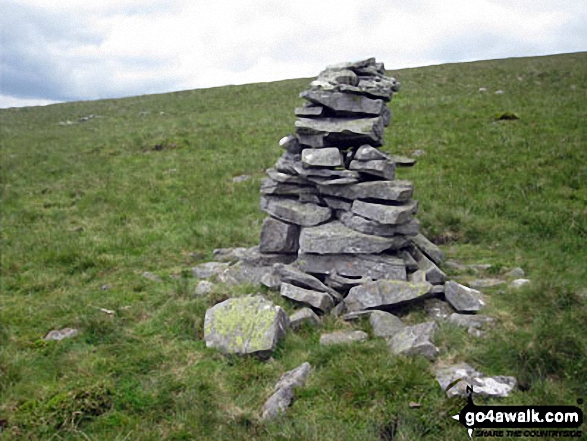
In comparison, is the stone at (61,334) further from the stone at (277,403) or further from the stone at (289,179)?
the stone at (289,179)

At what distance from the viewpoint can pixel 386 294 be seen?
887 cm

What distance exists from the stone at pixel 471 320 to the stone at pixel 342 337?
1.58 meters

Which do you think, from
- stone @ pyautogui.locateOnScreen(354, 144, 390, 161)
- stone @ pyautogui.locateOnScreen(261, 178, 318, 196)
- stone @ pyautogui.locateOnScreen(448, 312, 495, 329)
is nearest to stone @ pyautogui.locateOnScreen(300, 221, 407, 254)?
stone @ pyautogui.locateOnScreen(261, 178, 318, 196)

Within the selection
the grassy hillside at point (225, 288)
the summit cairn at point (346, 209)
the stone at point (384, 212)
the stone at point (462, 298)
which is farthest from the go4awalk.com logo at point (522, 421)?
the stone at point (384, 212)

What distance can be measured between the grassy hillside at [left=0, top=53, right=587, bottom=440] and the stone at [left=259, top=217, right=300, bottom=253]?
62.4 inches

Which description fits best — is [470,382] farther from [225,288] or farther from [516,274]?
[225,288]

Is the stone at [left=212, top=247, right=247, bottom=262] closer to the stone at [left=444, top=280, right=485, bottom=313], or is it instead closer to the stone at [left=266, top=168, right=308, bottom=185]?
the stone at [left=266, top=168, right=308, bottom=185]

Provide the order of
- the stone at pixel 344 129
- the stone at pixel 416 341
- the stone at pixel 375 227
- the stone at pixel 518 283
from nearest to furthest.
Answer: the stone at pixel 416 341, the stone at pixel 518 283, the stone at pixel 375 227, the stone at pixel 344 129

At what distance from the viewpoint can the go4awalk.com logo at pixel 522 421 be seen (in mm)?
5293

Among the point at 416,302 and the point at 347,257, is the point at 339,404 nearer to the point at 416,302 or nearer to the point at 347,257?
the point at 416,302

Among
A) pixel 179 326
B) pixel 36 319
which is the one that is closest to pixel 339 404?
pixel 179 326

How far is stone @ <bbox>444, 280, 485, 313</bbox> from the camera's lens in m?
8.62

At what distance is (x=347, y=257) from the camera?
996cm

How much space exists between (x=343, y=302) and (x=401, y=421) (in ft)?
11.6
